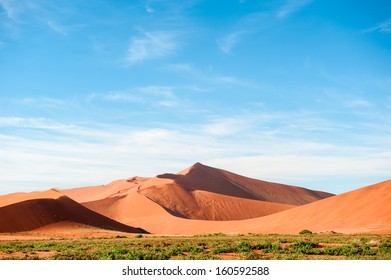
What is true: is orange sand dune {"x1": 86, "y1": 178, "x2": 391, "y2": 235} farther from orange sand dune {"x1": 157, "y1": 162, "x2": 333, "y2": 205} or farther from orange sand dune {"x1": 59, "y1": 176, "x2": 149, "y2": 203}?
orange sand dune {"x1": 59, "y1": 176, "x2": 149, "y2": 203}

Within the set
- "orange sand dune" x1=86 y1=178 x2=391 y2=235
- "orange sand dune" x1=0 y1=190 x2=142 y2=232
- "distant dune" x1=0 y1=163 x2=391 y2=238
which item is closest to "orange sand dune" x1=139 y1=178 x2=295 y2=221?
"distant dune" x1=0 y1=163 x2=391 y2=238

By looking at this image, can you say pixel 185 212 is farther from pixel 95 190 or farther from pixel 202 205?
pixel 95 190

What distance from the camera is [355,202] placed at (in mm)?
54625

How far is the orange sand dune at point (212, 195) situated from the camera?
8706cm

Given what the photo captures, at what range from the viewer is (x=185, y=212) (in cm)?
8556

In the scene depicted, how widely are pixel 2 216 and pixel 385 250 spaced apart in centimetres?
4432

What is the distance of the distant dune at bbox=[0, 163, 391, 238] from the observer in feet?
167

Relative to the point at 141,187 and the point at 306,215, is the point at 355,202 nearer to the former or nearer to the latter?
the point at 306,215

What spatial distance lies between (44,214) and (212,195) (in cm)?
4346

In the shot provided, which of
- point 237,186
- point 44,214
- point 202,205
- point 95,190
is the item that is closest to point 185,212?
point 202,205

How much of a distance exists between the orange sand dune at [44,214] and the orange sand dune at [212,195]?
22.6m

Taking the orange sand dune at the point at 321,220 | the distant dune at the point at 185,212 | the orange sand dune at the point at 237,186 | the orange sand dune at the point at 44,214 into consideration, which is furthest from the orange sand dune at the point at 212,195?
the orange sand dune at the point at 44,214
